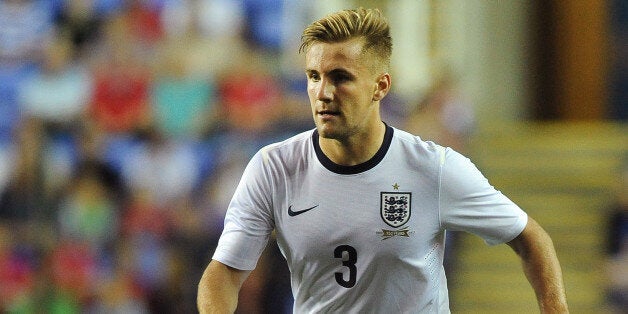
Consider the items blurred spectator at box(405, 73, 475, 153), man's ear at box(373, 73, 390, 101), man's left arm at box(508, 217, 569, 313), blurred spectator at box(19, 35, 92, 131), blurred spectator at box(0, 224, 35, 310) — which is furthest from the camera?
blurred spectator at box(405, 73, 475, 153)

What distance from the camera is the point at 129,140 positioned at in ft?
28.4

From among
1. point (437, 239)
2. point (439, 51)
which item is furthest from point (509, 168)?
point (437, 239)

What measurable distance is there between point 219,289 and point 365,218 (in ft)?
1.92

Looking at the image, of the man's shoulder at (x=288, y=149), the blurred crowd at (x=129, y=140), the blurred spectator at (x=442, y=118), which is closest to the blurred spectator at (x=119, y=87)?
the blurred crowd at (x=129, y=140)

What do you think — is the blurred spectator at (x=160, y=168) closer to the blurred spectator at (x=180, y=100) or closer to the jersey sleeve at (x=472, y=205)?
the blurred spectator at (x=180, y=100)

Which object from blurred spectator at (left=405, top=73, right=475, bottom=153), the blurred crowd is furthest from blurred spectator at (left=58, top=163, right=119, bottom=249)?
blurred spectator at (left=405, top=73, right=475, bottom=153)

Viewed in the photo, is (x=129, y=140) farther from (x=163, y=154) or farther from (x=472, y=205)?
(x=472, y=205)

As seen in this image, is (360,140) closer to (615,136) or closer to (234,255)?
(234,255)

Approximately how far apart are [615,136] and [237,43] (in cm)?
382

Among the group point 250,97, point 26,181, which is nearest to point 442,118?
point 250,97

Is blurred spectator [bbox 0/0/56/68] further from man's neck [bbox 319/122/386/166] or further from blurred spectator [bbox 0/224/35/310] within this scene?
man's neck [bbox 319/122/386/166]

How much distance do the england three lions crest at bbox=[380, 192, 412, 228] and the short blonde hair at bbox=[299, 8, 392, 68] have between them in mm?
499

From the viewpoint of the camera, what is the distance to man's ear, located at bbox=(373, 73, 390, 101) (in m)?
4.44

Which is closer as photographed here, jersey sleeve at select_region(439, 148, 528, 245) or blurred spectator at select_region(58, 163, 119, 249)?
jersey sleeve at select_region(439, 148, 528, 245)
